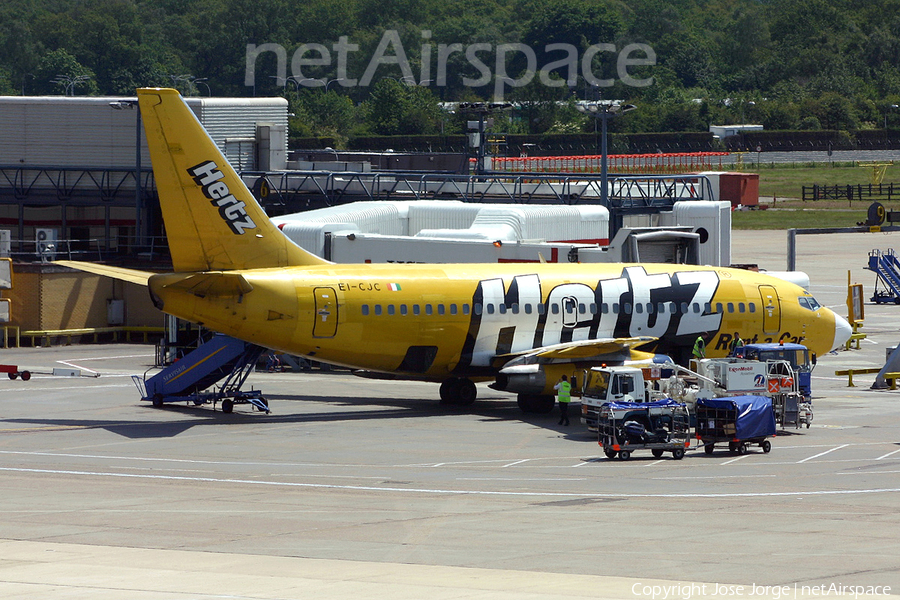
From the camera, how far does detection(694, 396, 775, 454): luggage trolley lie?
119 feet

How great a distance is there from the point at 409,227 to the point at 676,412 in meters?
31.6

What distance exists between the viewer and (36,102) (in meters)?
80.4

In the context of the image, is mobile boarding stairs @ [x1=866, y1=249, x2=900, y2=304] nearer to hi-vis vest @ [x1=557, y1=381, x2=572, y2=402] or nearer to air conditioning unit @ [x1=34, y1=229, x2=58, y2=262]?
hi-vis vest @ [x1=557, y1=381, x2=572, y2=402]

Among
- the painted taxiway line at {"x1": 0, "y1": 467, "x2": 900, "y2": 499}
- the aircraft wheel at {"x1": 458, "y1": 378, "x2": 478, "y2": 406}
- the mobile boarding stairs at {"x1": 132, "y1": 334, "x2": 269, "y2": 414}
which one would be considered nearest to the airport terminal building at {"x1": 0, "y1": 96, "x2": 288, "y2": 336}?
the mobile boarding stairs at {"x1": 132, "y1": 334, "x2": 269, "y2": 414}

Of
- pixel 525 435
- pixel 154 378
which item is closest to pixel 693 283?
pixel 525 435

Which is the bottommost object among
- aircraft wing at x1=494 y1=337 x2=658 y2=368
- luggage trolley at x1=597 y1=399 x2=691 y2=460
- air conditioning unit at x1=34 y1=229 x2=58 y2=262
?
luggage trolley at x1=597 y1=399 x2=691 y2=460

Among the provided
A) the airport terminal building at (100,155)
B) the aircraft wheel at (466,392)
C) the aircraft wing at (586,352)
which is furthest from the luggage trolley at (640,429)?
the airport terminal building at (100,155)

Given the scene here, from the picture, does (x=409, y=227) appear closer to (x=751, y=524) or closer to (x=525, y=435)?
(x=525, y=435)

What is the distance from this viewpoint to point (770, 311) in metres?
47.8

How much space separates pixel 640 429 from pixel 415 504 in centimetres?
875

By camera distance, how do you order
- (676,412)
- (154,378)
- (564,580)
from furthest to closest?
(154,378), (676,412), (564,580)

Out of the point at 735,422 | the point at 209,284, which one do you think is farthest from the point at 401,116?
the point at 735,422

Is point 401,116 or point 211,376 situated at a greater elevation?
point 401,116

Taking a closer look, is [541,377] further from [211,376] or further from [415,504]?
[415,504]
